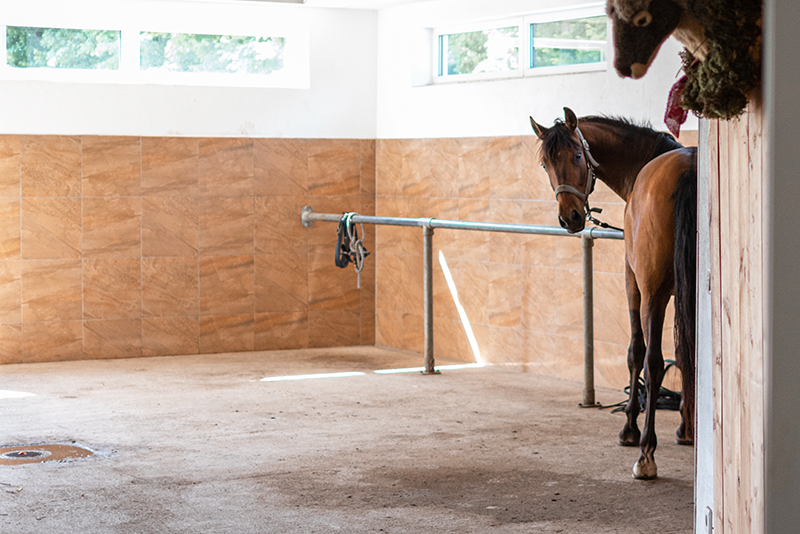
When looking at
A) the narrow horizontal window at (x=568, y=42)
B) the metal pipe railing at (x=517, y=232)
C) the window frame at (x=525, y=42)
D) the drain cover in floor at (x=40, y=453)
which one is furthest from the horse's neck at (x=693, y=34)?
the narrow horizontal window at (x=568, y=42)

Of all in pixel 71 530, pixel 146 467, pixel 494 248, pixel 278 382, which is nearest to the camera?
pixel 71 530

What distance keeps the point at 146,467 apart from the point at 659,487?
2212mm

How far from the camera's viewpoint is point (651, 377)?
4.09 meters

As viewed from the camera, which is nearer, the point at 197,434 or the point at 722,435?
the point at 722,435

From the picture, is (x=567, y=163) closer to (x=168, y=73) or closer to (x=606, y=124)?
(x=606, y=124)

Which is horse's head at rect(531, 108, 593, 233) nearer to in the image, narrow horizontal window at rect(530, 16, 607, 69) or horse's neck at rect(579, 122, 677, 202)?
horse's neck at rect(579, 122, 677, 202)

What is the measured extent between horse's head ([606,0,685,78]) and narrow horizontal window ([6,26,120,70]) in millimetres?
5888

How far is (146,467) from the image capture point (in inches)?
162

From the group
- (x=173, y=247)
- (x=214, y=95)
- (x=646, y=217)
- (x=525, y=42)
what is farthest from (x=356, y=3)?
(x=646, y=217)

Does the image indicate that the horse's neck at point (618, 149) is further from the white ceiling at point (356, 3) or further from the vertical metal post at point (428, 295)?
the white ceiling at point (356, 3)

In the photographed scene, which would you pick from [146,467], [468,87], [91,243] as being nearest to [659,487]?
[146,467]

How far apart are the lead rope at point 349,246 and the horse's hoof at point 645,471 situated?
144 inches

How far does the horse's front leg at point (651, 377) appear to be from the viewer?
12.9 ft

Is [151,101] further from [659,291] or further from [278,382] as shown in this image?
[659,291]
